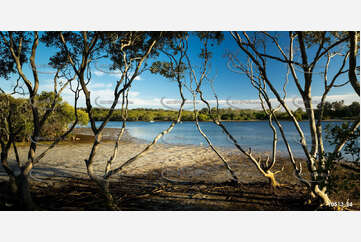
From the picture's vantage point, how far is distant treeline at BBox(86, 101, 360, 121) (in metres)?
2.58

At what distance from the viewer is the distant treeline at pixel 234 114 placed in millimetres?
2580

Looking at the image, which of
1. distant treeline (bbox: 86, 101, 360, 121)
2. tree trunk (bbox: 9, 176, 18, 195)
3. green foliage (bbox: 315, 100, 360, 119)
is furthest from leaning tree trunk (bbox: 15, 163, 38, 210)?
green foliage (bbox: 315, 100, 360, 119)

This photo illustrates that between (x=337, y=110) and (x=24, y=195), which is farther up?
(x=337, y=110)

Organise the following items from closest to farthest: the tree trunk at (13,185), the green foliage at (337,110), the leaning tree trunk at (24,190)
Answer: the leaning tree trunk at (24,190), the green foliage at (337,110), the tree trunk at (13,185)

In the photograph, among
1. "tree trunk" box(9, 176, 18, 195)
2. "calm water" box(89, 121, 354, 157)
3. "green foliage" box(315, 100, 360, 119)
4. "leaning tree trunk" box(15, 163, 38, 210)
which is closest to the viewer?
"leaning tree trunk" box(15, 163, 38, 210)

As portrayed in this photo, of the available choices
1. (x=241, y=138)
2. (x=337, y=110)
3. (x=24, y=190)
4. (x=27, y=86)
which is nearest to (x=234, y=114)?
(x=337, y=110)

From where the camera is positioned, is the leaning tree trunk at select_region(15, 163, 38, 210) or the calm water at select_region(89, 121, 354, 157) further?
the calm water at select_region(89, 121, 354, 157)

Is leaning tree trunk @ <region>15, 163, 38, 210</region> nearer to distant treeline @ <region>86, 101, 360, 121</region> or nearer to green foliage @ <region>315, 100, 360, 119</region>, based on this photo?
distant treeline @ <region>86, 101, 360, 121</region>

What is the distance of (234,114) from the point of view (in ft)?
11.9

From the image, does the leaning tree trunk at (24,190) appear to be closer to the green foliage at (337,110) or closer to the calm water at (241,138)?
the calm water at (241,138)

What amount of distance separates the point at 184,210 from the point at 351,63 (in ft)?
9.30

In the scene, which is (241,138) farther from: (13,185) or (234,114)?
(13,185)

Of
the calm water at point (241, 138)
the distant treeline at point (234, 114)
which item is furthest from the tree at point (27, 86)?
the calm water at point (241, 138)
